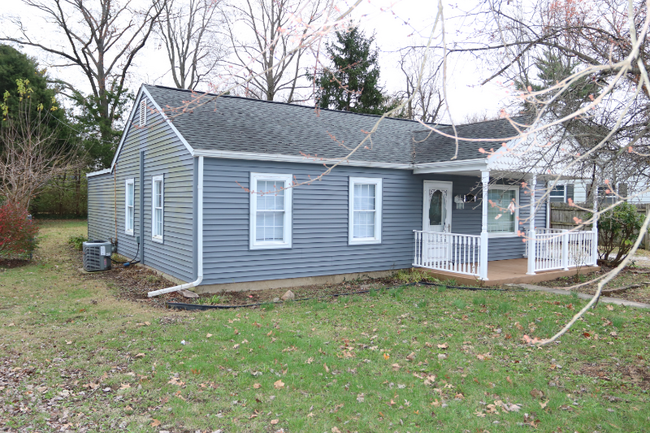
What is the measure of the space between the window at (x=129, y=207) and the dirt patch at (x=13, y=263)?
2977mm

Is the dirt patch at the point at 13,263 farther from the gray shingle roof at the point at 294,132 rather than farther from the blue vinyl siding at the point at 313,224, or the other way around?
the blue vinyl siding at the point at 313,224

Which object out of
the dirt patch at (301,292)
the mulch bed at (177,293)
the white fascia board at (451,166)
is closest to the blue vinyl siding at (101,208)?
the mulch bed at (177,293)

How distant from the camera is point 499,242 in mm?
13586

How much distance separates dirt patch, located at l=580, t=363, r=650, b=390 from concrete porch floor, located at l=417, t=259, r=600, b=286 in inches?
191

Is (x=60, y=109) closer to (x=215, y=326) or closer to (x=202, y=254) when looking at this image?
(x=202, y=254)

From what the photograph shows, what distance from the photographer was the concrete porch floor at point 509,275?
1033 cm

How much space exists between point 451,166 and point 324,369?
7.07 m

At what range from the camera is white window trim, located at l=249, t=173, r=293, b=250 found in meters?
9.57

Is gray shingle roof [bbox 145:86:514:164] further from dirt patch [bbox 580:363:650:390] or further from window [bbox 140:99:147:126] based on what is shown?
dirt patch [bbox 580:363:650:390]

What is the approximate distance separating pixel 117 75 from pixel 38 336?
26.5m

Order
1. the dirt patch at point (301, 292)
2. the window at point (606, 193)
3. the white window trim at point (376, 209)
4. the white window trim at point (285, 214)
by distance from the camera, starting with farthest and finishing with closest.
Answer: the white window trim at point (376, 209)
the white window trim at point (285, 214)
the dirt patch at point (301, 292)
the window at point (606, 193)

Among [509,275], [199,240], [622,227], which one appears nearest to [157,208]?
[199,240]

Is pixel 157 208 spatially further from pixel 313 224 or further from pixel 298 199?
pixel 313 224

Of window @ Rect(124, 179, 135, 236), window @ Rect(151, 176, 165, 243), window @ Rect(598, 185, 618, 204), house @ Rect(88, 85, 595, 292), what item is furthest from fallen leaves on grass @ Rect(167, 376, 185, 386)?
window @ Rect(124, 179, 135, 236)
